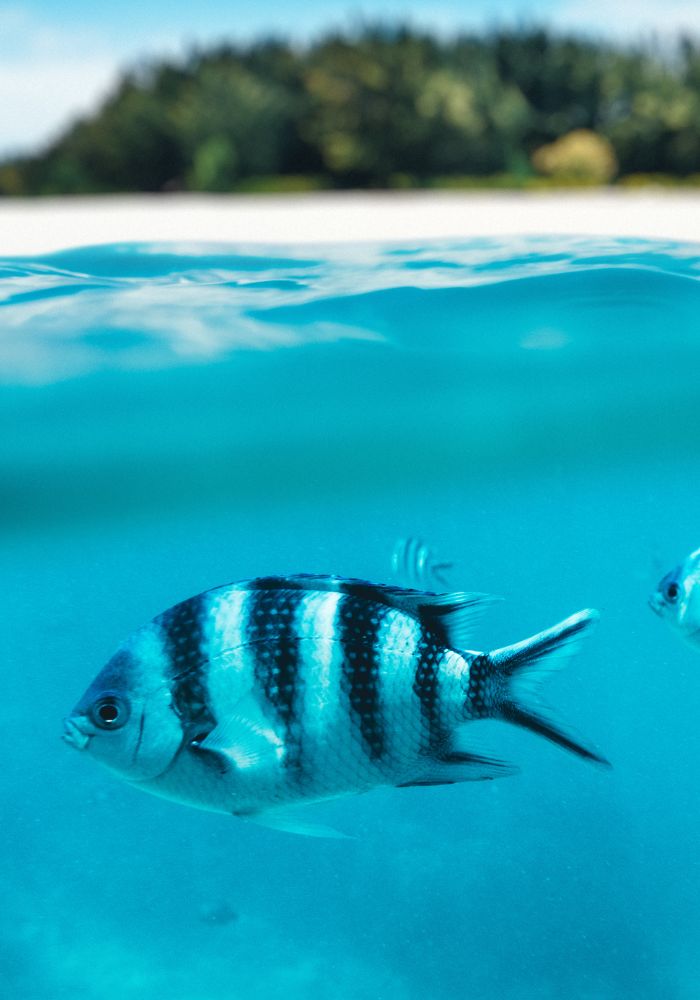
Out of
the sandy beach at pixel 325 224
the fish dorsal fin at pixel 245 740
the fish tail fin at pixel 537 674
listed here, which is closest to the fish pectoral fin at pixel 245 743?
the fish dorsal fin at pixel 245 740

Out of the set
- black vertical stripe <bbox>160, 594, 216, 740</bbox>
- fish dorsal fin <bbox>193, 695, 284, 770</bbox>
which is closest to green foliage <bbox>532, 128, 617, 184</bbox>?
black vertical stripe <bbox>160, 594, 216, 740</bbox>

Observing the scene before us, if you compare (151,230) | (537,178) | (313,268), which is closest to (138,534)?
(151,230)

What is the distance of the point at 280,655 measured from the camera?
115 inches

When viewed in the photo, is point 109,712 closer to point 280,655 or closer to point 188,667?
point 188,667

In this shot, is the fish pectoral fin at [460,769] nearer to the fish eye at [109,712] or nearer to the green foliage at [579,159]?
the fish eye at [109,712]

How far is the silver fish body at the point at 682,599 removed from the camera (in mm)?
3463

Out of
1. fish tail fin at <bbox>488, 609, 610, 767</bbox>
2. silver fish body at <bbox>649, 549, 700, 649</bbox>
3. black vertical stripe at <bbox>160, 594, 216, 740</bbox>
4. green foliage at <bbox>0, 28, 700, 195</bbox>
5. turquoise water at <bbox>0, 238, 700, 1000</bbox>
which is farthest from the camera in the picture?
green foliage at <bbox>0, 28, 700, 195</bbox>

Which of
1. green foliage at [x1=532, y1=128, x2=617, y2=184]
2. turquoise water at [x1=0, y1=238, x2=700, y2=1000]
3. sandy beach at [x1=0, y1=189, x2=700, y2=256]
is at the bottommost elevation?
turquoise water at [x1=0, y1=238, x2=700, y2=1000]

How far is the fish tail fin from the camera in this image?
2.71 meters

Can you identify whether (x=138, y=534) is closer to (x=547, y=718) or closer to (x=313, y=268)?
(x=313, y=268)

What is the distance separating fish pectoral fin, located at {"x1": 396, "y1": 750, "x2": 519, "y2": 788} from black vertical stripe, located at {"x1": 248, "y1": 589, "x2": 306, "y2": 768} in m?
0.37

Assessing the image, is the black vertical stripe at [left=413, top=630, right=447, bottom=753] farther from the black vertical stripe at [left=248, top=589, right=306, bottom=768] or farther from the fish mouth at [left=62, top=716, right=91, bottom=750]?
the fish mouth at [left=62, top=716, right=91, bottom=750]

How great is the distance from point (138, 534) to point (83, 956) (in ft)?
18.5

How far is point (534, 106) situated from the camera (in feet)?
91.6
